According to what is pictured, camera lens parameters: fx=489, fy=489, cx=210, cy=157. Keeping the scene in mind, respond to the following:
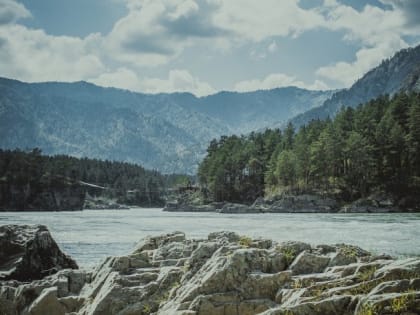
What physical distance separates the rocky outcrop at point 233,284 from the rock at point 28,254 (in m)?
3.62

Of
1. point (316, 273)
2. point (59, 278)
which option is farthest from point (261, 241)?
point (59, 278)

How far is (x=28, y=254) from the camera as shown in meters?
26.6

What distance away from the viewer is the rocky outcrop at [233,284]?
12617mm

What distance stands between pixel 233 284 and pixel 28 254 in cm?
1536

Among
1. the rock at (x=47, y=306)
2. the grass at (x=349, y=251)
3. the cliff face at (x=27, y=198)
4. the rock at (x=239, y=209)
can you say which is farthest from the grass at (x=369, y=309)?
the cliff face at (x=27, y=198)

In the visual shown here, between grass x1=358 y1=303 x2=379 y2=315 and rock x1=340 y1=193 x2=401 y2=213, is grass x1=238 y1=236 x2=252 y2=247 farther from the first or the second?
rock x1=340 y1=193 x2=401 y2=213

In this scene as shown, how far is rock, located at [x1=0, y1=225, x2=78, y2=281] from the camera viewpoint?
25859 millimetres

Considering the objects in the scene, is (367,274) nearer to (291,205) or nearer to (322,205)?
(322,205)

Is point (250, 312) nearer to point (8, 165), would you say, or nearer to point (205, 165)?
point (205, 165)

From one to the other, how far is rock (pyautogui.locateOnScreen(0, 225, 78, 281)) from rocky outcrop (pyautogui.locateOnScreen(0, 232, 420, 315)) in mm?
3622

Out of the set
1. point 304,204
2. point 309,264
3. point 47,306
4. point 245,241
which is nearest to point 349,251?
point 309,264

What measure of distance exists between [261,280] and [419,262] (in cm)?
475

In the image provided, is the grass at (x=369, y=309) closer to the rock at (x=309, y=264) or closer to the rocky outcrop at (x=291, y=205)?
the rock at (x=309, y=264)

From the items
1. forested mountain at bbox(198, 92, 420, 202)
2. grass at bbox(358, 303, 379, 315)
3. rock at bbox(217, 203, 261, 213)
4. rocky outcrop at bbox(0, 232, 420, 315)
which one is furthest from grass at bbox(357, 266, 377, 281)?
rock at bbox(217, 203, 261, 213)
